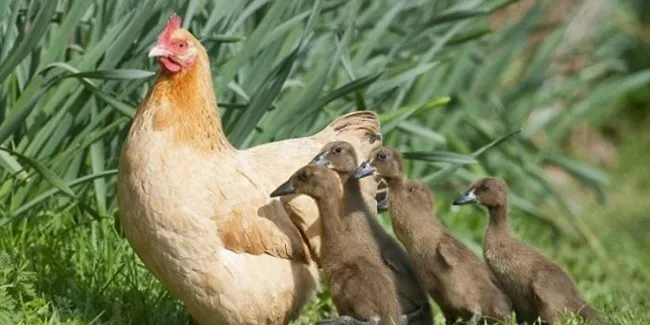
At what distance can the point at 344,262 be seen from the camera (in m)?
5.28

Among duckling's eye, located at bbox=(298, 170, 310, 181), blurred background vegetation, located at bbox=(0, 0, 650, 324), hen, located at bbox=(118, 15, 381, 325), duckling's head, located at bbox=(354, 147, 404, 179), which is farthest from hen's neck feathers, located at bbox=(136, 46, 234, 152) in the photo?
duckling's head, located at bbox=(354, 147, 404, 179)

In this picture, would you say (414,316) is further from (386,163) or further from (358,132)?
(358,132)

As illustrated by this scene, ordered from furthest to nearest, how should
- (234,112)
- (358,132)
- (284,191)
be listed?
(234,112)
(358,132)
(284,191)

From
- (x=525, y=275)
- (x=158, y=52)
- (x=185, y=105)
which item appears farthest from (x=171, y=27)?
(x=525, y=275)

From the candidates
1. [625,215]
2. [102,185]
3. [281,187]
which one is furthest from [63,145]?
[625,215]

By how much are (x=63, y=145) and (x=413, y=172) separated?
7.89ft

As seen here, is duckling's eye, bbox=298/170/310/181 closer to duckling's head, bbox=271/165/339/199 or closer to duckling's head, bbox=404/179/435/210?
duckling's head, bbox=271/165/339/199

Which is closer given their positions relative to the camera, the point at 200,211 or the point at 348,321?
Result: the point at 200,211

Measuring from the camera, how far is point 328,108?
22.7 feet

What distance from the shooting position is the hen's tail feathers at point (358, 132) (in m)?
5.88

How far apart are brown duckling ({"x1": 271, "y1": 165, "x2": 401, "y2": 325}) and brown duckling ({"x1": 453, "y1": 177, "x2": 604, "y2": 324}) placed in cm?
51

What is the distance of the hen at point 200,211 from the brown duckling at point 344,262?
12cm

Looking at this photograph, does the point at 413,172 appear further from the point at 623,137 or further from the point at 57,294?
the point at 623,137

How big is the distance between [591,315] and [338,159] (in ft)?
3.60
